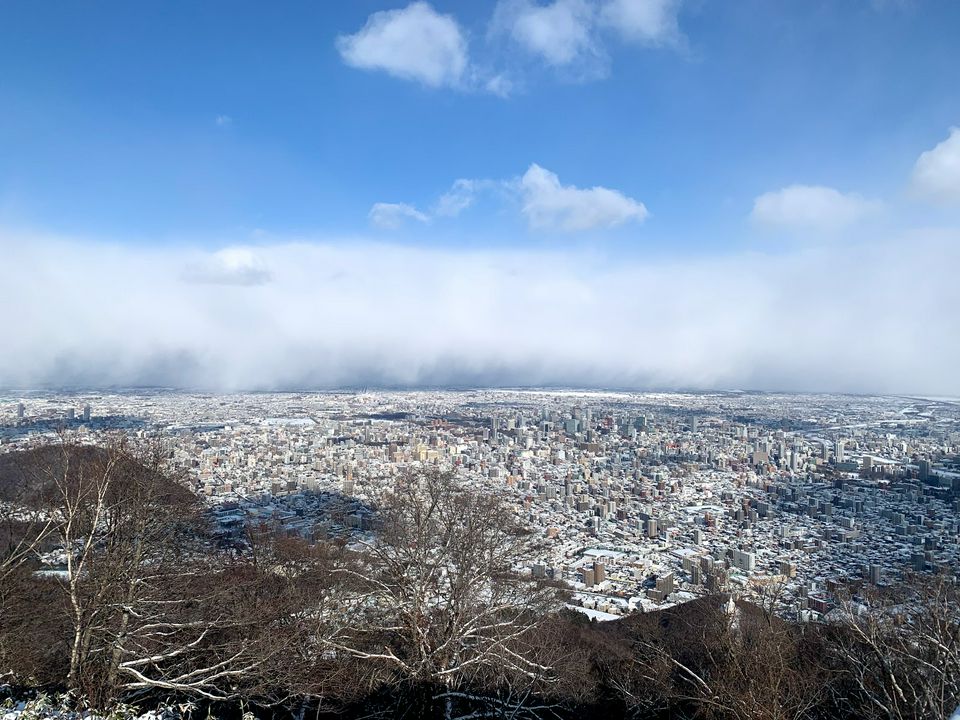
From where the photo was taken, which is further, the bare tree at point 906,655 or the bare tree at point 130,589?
the bare tree at point 906,655

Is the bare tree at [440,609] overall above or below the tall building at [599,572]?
above

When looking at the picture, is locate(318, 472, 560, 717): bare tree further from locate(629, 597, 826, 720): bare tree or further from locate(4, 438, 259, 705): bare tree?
locate(629, 597, 826, 720): bare tree

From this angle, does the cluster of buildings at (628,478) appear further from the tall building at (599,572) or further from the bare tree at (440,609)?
the bare tree at (440,609)

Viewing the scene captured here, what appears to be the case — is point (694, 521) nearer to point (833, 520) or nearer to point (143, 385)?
point (833, 520)

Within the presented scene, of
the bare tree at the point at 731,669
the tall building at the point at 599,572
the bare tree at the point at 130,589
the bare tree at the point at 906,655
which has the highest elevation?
the bare tree at the point at 130,589

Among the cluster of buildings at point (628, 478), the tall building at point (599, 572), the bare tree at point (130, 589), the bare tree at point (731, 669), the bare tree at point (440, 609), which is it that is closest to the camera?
the bare tree at point (130, 589)

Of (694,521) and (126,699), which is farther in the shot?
(694,521)

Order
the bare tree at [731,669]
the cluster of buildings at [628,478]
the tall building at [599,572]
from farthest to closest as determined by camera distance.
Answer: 1. the cluster of buildings at [628,478]
2. the tall building at [599,572]
3. the bare tree at [731,669]

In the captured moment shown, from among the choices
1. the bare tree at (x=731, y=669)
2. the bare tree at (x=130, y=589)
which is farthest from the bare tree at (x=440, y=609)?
the bare tree at (x=731, y=669)

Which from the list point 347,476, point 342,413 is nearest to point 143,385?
point 342,413
